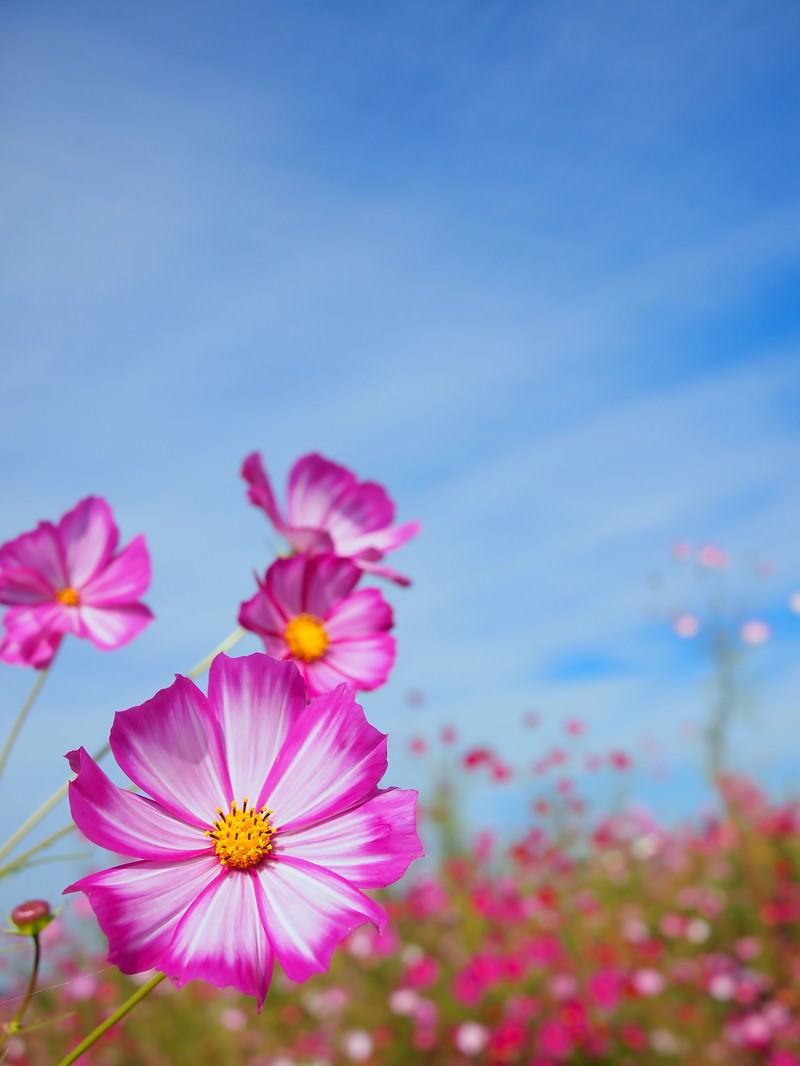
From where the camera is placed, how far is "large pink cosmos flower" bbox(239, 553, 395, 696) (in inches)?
32.6

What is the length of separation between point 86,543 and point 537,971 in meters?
3.19

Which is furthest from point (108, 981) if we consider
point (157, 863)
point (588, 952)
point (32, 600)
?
point (157, 863)

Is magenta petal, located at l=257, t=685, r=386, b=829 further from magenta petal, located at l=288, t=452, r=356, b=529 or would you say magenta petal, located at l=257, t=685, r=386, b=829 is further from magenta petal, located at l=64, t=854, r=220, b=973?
magenta petal, located at l=288, t=452, r=356, b=529

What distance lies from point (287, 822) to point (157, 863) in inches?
3.0

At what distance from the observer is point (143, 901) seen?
567mm

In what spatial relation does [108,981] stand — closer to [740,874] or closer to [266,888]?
[740,874]

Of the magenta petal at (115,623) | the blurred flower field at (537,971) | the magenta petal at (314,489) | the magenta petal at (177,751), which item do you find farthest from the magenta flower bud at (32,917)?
the blurred flower field at (537,971)

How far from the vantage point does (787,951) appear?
13.7 ft

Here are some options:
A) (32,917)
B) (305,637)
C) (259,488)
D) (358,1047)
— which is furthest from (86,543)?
(358,1047)

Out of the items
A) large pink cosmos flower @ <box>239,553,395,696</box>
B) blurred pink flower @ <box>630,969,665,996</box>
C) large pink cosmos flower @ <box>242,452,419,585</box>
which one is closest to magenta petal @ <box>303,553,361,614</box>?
large pink cosmos flower @ <box>239,553,395,696</box>

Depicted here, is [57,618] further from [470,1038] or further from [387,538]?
[470,1038]

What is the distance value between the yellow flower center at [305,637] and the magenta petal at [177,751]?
0.24 m

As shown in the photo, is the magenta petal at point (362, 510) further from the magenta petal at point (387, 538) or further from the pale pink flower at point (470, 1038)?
the pale pink flower at point (470, 1038)

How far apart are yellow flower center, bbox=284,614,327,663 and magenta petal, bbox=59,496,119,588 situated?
0.31m
